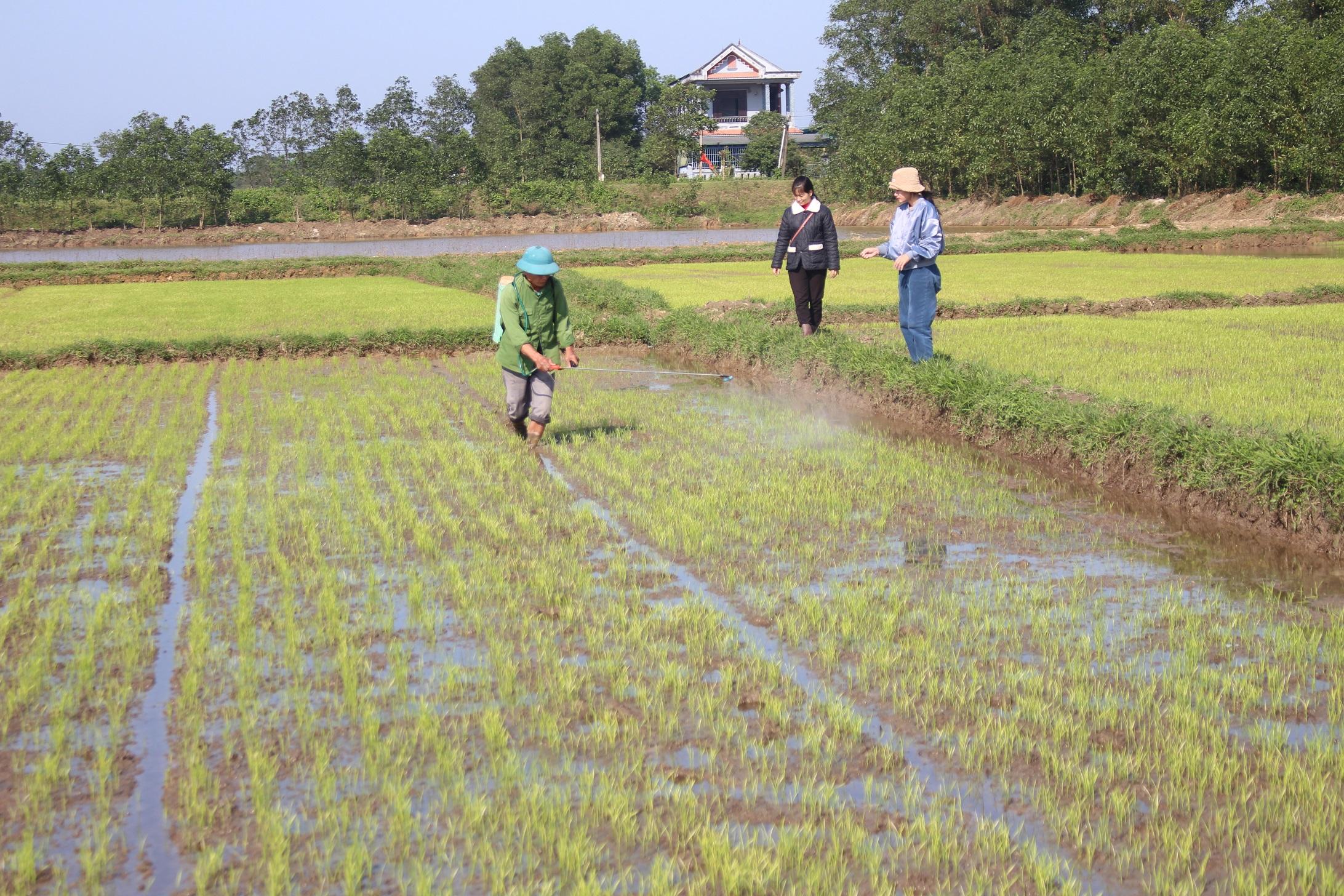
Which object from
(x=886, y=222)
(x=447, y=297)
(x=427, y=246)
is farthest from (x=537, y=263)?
(x=886, y=222)

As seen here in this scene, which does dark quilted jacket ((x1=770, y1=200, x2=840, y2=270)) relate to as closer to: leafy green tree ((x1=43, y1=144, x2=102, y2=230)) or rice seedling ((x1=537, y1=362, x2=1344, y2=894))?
rice seedling ((x1=537, y1=362, x2=1344, y2=894))

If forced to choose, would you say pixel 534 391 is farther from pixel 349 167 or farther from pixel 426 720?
pixel 349 167

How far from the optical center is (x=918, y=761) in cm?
338

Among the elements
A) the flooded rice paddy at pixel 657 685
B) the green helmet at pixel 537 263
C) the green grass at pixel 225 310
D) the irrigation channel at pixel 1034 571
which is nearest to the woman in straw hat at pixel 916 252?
the irrigation channel at pixel 1034 571

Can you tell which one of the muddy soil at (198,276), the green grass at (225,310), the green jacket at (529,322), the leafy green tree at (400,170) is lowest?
the green grass at (225,310)

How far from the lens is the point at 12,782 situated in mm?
3248

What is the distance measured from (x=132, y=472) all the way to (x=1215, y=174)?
36.2m

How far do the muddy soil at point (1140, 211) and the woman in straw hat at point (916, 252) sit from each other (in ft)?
75.0

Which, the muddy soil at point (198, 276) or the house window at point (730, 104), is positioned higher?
the house window at point (730, 104)

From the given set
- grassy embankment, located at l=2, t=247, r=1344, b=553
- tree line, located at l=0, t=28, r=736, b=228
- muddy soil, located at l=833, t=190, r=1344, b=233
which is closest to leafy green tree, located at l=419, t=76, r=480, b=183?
tree line, located at l=0, t=28, r=736, b=228

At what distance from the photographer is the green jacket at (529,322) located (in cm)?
742

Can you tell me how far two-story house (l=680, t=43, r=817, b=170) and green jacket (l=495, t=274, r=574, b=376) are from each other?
58705mm

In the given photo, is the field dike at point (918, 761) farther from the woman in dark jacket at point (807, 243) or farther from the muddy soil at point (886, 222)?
the muddy soil at point (886, 222)

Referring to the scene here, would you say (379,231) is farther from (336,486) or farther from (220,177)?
(336,486)
